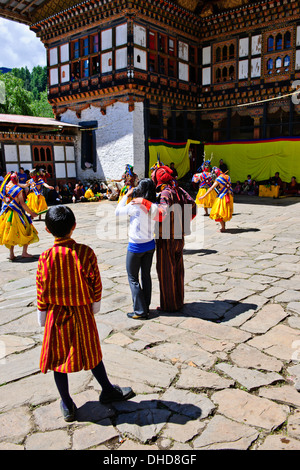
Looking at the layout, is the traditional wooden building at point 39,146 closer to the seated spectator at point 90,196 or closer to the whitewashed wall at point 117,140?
the whitewashed wall at point 117,140

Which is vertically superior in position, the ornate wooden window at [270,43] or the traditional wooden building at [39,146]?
the ornate wooden window at [270,43]

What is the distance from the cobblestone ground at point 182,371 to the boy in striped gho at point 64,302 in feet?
1.43

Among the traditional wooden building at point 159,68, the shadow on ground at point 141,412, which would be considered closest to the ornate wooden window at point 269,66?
the traditional wooden building at point 159,68

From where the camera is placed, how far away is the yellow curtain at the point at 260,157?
17516 mm

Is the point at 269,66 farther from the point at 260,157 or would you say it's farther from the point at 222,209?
the point at 222,209

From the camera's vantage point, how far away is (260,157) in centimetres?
1841

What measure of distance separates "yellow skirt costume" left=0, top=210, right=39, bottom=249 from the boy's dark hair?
485 cm

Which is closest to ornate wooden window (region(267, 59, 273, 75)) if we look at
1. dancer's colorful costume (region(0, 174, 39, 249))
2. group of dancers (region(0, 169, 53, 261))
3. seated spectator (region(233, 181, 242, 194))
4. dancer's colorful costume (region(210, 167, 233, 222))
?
seated spectator (region(233, 181, 242, 194))

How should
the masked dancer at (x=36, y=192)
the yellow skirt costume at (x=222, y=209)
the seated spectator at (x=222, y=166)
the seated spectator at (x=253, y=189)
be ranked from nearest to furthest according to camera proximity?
the yellow skirt costume at (x=222, y=209), the masked dancer at (x=36, y=192), the seated spectator at (x=253, y=189), the seated spectator at (x=222, y=166)

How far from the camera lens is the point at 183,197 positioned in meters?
4.49

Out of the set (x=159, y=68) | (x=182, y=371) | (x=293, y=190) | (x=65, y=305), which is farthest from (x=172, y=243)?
(x=159, y=68)
